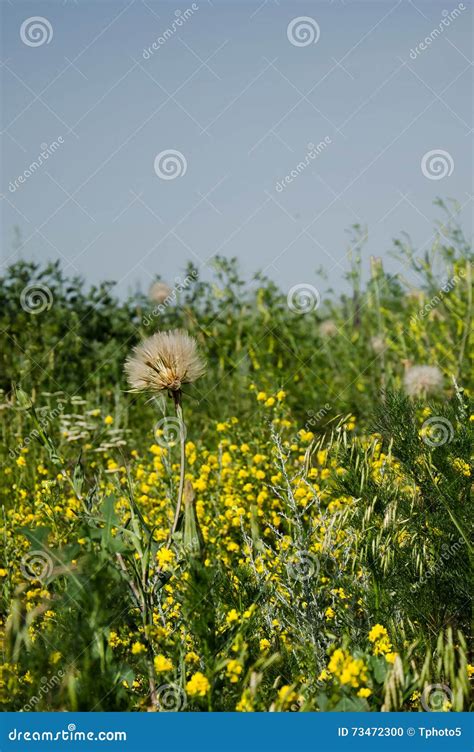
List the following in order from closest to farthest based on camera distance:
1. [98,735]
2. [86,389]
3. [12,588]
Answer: [98,735] < [12,588] < [86,389]

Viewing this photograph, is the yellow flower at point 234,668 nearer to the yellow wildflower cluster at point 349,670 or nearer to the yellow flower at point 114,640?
the yellow wildflower cluster at point 349,670

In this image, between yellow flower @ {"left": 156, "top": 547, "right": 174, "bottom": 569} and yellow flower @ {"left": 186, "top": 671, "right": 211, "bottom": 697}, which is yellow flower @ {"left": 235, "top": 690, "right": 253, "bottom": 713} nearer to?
yellow flower @ {"left": 186, "top": 671, "right": 211, "bottom": 697}

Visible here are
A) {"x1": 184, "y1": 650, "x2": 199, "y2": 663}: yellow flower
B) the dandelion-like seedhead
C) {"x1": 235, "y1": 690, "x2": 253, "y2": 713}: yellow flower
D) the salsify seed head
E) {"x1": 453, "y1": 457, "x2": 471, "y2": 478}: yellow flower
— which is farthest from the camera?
the dandelion-like seedhead

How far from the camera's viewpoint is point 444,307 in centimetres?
612

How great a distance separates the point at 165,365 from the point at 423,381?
2852 mm

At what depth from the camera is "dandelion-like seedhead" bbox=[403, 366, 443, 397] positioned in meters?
5.07

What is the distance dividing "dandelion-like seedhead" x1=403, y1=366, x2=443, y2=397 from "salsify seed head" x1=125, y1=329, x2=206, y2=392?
2729 mm

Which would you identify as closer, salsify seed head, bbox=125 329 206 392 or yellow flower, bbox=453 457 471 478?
salsify seed head, bbox=125 329 206 392

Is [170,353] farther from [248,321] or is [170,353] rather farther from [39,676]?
[248,321]

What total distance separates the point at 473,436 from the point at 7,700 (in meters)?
Result: 1.59

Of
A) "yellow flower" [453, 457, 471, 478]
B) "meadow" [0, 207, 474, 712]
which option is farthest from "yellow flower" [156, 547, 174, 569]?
"yellow flower" [453, 457, 471, 478]

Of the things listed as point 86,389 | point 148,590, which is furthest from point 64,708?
point 86,389

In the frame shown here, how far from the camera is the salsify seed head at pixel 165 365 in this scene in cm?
251

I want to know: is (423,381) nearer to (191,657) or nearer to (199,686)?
(191,657)
